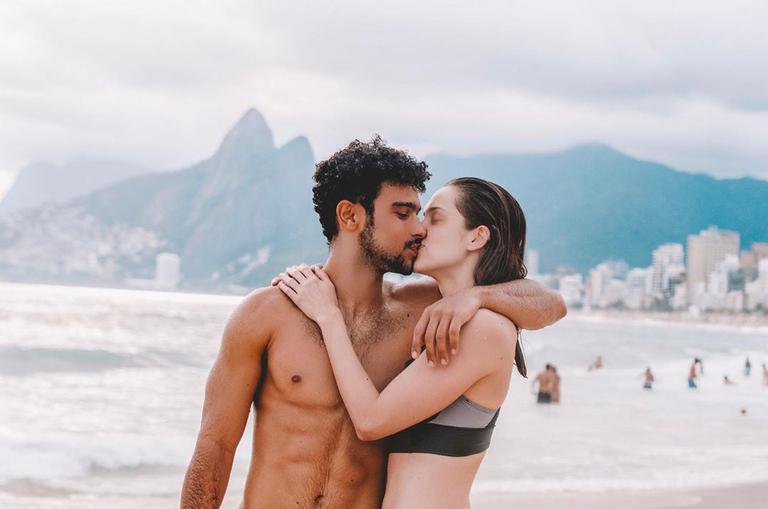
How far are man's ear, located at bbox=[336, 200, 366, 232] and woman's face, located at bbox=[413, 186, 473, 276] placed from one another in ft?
0.71

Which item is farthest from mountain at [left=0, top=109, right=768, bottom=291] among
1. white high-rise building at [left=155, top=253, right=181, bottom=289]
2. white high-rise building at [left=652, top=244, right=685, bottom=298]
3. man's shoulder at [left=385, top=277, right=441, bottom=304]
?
man's shoulder at [left=385, top=277, right=441, bottom=304]

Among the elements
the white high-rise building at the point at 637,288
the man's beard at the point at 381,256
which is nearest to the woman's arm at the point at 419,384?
the man's beard at the point at 381,256

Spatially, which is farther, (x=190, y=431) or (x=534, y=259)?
(x=534, y=259)

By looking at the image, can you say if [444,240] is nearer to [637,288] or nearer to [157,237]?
[637,288]

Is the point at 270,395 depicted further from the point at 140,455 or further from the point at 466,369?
the point at 140,455

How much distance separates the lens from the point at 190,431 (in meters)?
15.6

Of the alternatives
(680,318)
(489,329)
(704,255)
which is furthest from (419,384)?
(704,255)

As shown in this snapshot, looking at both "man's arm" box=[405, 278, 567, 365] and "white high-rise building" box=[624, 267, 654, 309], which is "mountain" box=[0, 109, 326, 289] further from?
"man's arm" box=[405, 278, 567, 365]

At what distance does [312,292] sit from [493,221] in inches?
24.6

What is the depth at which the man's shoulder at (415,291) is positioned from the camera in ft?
10.2

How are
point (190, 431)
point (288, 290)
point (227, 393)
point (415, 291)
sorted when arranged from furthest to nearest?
point (190, 431)
point (415, 291)
point (288, 290)
point (227, 393)

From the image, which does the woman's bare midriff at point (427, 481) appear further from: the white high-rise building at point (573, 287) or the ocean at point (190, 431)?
the white high-rise building at point (573, 287)

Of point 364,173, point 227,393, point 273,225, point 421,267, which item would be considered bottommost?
point 273,225

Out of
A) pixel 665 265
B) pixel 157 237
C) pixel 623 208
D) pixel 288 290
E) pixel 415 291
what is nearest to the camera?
pixel 288 290
